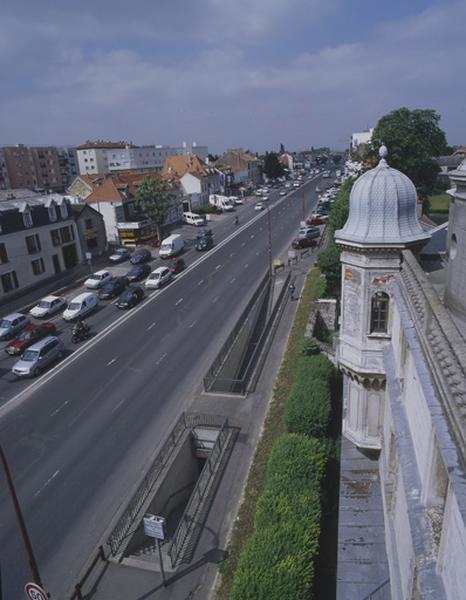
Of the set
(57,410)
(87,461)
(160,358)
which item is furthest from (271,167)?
(87,461)

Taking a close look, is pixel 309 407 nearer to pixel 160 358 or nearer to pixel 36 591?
pixel 36 591

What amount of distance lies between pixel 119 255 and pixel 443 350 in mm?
51003

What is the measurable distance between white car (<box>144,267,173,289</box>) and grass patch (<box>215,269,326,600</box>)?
15.9 metres

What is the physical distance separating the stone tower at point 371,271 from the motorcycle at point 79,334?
2235 cm

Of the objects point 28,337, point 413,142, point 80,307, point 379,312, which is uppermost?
point 413,142

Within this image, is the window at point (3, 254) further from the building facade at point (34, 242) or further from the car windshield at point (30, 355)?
the car windshield at point (30, 355)

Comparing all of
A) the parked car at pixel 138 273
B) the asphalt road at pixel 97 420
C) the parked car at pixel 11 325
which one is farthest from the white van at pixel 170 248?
the parked car at pixel 11 325

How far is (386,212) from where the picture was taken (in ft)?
53.1

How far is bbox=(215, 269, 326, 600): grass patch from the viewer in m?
14.7

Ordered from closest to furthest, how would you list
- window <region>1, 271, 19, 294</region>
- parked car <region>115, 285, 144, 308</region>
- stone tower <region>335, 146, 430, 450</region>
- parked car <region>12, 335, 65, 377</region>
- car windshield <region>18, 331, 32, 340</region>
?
stone tower <region>335, 146, 430, 450</region> → parked car <region>12, 335, 65, 377</region> → car windshield <region>18, 331, 32, 340</region> → parked car <region>115, 285, 144, 308</region> → window <region>1, 271, 19, 294</region>

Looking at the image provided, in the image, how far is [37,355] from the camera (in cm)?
2903

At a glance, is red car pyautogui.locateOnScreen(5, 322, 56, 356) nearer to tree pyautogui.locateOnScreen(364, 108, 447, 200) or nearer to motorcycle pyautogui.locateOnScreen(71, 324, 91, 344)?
motorcycle pyautogui.locateOnScreen(71, 324, 91, 344)

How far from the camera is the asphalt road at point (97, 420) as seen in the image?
54.7 ft

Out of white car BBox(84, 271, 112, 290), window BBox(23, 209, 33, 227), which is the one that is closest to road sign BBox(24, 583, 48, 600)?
white car BBox(84, 271, 112, 290)
